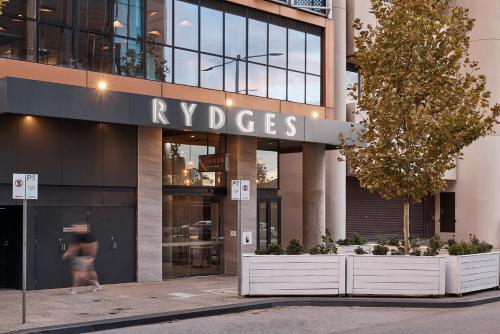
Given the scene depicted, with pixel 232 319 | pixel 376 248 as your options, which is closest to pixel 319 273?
pixel 376 248

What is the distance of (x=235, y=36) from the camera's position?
20938 millimetres

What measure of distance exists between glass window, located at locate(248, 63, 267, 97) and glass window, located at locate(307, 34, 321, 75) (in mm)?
2139

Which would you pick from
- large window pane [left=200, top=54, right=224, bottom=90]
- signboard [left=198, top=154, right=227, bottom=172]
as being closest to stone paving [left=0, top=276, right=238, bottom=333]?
signboard [left=198, top=154, right=227, bottom=172]

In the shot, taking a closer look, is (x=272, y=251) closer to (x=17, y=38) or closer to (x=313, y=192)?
(x=17, y=38)

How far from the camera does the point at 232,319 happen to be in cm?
1358

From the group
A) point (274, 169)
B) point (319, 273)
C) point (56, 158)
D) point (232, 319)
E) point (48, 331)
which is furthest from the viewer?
point (274, 169)

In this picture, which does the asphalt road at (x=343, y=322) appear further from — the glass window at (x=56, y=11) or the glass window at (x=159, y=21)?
the glass window at (x=159, y=21)

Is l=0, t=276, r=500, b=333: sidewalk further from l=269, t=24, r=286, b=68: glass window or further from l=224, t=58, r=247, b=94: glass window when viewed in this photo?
l=269, t=24, r=286, b=68: glass window

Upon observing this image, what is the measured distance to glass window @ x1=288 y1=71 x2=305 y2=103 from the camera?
22.5 metres

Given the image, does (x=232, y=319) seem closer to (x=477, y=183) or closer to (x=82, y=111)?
(x=82, y=111)

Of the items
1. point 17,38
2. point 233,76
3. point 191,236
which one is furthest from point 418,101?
point 17,38

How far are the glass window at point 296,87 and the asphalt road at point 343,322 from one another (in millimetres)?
9263

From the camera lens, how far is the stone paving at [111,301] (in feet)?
43.0

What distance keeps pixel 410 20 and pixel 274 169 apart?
779cm
